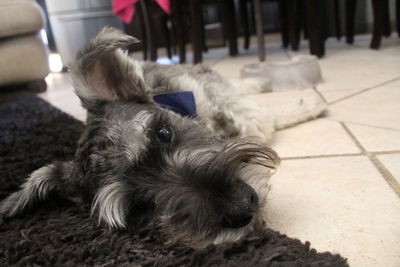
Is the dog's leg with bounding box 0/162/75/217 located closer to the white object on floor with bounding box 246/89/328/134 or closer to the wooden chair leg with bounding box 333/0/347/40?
the white object on floor with bounding box 246/89/328/134

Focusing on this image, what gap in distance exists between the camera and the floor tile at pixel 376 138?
1.74 meters

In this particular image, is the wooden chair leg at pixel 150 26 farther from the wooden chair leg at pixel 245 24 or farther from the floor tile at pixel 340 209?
the floor tile at pixel 340 209

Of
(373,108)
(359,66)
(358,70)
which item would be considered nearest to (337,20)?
(359,66)

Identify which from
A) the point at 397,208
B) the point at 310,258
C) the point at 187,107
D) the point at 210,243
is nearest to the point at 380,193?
the point at 397,208

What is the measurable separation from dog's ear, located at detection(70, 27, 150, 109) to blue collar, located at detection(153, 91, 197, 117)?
8cm

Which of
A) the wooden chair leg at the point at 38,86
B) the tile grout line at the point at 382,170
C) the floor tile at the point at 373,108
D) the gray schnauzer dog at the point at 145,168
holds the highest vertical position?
the gray schnauzer dog at the point at 145,168

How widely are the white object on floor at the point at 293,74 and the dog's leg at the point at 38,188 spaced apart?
2054mm

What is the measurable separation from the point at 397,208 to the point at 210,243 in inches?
24.8

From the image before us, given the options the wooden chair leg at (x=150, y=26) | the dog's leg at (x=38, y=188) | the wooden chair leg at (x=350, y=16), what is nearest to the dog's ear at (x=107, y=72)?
the dog's leg at (x=38, y=188)

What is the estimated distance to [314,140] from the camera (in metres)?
1.99

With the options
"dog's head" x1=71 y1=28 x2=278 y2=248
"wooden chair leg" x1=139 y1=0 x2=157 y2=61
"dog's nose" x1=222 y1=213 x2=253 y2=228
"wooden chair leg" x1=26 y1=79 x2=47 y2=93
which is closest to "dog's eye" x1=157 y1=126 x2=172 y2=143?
Answer: "dog's head" x1=71 y1=28 x2=278 y2=248

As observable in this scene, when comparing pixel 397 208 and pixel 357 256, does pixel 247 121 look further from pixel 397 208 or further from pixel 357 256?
pixel 357 256

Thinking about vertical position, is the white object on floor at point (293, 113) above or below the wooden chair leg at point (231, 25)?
below

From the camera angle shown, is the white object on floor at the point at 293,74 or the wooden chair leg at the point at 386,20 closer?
the white object on floor at the point at 293,74
